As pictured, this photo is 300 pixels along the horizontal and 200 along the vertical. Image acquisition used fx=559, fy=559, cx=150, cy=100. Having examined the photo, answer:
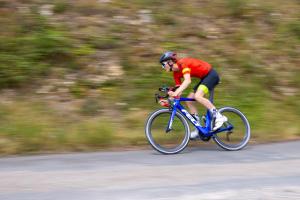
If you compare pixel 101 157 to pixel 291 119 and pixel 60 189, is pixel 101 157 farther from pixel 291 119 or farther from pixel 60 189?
pixel 291 119

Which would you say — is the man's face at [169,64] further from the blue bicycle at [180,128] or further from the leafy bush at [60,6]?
the leafy bush at [60,6]

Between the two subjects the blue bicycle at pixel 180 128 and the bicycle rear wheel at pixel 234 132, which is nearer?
the blue bicycle at pixel 180 128

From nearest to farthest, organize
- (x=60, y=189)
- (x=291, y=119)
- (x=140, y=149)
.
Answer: (x=60, y=189)
(x=140, y=149)
(x=291, y=119)

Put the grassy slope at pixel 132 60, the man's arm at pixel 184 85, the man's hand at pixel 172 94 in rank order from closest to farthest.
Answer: the man's arm at pixel 184 85 < the man's hand at pixel 172 94 < the grassy slope at pixel 132 60

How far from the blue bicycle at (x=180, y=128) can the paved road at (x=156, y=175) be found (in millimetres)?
212

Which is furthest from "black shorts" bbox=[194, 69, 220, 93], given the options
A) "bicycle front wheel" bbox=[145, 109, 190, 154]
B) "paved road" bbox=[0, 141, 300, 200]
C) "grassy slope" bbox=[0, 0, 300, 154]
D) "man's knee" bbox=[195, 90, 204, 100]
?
"grassy slope" bbox=[0, 0, 300, 154]

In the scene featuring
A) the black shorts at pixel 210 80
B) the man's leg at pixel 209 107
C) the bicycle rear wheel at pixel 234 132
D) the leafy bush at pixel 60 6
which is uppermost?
the leafy bush at pixel 60 6

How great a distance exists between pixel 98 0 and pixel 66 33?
1975 mm

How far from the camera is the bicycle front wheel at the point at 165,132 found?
1003 centimetres

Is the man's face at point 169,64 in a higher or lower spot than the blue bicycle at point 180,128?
higher

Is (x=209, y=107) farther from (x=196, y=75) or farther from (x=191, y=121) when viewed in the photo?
(x=196, y=75)

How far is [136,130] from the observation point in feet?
36.4

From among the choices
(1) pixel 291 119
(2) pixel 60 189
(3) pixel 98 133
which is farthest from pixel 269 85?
(2) pixel 60 189

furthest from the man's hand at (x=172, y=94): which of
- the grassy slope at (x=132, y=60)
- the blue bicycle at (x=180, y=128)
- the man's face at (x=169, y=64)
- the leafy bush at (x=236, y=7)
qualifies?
the leafy bush at (x=236, y=7)
